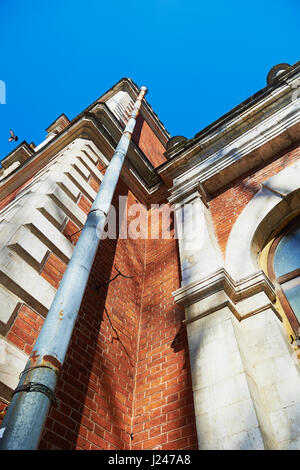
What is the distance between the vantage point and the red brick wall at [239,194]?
444 centimetres

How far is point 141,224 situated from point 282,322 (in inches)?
130

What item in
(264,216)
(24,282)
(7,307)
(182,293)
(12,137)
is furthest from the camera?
(12,137)

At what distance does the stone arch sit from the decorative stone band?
393mm

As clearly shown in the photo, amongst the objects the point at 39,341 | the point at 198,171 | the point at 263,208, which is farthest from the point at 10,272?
the point at 198,171

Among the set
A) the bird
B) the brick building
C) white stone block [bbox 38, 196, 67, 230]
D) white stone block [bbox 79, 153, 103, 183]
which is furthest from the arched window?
the bird

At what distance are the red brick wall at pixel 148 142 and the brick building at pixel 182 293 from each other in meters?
4.76

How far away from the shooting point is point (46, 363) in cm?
192

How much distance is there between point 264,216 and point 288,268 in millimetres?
739

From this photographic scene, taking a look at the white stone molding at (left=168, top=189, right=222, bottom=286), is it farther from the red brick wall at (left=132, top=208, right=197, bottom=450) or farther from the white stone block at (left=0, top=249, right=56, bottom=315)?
the white stone block at (left=0, top=249, right=56, bottom=315)

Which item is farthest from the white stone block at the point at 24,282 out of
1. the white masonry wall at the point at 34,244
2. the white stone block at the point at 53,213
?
the white stone block at the point at 53,213

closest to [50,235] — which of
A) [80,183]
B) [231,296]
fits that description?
[80,183]

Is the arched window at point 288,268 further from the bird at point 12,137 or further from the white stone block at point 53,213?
the bird at point 12,137

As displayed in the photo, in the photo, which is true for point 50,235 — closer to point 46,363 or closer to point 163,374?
point 46,363

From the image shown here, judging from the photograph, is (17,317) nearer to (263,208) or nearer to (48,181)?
(48,181)
